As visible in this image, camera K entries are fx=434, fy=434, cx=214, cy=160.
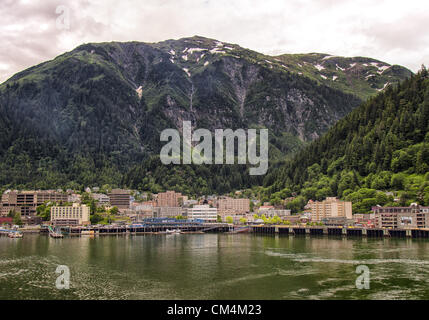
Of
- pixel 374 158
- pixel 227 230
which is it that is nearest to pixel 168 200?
pixel 227 230

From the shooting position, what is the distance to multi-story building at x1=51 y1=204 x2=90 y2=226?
138m

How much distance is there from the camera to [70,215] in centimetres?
14150

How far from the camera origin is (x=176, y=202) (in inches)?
7554

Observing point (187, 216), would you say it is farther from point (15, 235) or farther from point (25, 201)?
point (15, 235)

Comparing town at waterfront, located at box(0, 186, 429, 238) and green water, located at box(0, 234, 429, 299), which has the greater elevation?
town at waterfront, located at box(0, 186, 429, 238)

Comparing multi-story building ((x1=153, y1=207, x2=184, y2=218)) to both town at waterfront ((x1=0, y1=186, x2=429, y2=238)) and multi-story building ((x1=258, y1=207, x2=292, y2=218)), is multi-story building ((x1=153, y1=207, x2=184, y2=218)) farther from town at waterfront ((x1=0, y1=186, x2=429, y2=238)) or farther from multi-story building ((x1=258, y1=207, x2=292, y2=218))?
multi-story building ((x1=258, y1=207, x2=292, y2=218))

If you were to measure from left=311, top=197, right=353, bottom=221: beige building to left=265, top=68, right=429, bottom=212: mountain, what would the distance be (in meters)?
2.87

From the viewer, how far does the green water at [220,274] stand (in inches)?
1592

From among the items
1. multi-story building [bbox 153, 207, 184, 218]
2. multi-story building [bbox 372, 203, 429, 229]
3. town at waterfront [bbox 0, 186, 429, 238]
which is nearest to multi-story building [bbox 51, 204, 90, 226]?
town at waterfront [bbox 0, 186, 429, 238]

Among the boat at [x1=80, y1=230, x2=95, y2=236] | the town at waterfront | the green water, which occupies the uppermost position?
the town at waterfront

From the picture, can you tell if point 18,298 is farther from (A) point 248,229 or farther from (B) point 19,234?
(A) point 248,229

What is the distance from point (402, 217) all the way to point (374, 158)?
3160 centimetres

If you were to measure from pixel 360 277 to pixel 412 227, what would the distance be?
202ft
